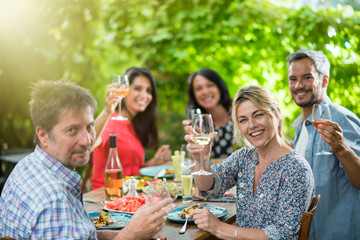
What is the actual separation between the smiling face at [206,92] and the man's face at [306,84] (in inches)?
52.0

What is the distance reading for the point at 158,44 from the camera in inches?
197

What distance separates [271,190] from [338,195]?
2.55ft

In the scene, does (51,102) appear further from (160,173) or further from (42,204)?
(160,173)

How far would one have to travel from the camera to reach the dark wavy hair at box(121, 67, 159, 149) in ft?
11.7

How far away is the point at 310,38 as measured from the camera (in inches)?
139

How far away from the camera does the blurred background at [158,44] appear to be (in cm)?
386

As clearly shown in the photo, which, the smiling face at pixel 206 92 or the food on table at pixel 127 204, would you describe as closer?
the food on table at pixel 127 204

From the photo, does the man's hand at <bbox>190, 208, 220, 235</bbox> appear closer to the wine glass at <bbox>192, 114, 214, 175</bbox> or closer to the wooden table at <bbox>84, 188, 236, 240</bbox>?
the wooden table at <bbox>84, 188, 236, 240</bbox>

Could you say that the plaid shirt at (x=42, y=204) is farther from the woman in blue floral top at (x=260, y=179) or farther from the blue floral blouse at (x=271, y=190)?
the blue floral blouse at (x=271, y=190)

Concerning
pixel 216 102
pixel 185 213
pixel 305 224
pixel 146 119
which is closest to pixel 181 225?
pixel 185 213

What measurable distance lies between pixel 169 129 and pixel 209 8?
177cm

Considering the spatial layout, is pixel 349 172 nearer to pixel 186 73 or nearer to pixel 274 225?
pixel 274 225

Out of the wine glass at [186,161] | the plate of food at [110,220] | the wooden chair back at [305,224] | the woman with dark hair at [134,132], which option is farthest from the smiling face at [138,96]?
the wooden chair back at [305,224]

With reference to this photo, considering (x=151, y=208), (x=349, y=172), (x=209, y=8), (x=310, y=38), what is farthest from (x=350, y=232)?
(x=209, y=8)
